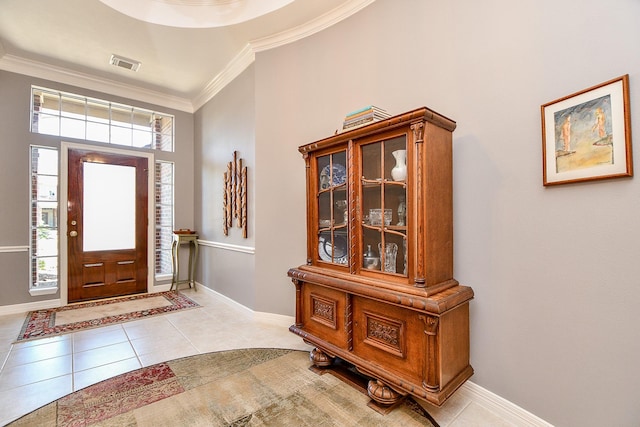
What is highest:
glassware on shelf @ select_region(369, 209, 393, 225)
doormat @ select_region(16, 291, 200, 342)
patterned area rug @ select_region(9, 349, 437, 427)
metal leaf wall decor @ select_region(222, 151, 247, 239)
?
metal leaf wall decor @ select_region(222, 151, 247, 239)

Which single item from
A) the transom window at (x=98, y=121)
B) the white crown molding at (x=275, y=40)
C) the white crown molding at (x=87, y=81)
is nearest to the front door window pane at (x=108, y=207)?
the transom window at (x=98, y=121)

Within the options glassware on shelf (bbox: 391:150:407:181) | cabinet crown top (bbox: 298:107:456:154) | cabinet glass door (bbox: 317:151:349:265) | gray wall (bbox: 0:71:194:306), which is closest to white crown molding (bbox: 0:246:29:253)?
gray wall (bbox: 0:71:194:306)

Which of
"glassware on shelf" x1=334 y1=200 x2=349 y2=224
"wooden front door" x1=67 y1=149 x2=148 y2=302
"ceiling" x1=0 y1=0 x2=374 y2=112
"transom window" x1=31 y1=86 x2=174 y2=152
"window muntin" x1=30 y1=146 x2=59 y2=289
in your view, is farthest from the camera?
"wooden front door" x1=67 y1=149 x2=148 y2=302

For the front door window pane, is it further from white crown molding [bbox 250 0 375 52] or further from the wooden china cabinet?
the wooden china cabinet

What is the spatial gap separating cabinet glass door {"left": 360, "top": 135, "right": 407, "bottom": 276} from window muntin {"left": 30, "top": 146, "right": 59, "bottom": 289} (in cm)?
414

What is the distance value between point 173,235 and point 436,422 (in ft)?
13.6

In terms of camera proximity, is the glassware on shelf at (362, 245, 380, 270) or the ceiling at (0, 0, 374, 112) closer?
the glassware on shelf at (362, 245, 380, 270)

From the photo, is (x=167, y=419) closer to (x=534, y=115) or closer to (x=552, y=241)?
(x=552, y=241)

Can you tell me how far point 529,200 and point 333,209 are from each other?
3.76 ft

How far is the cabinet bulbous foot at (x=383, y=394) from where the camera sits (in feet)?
5.41

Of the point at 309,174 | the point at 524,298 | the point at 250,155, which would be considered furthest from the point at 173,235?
the point at 524,298

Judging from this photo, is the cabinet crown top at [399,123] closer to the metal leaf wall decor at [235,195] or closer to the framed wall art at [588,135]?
the framed wall art at [588,135]

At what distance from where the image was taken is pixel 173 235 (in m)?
4.41

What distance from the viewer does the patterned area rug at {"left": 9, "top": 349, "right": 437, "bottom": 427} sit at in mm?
1614
